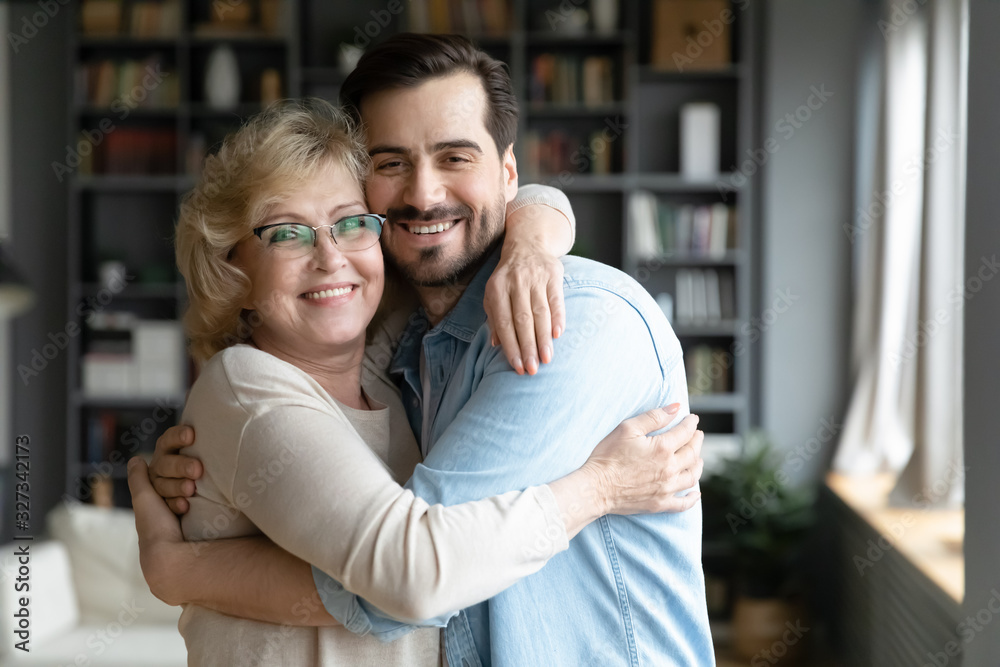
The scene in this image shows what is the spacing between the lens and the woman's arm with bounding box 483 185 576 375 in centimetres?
112

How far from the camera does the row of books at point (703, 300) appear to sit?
505 cm

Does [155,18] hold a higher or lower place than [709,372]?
higher

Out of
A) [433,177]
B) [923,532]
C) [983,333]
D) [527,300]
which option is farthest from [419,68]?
[923,532]

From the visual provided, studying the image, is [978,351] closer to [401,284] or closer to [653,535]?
[653,535]

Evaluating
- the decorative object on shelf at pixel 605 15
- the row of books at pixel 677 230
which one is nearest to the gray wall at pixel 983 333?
the row of books at pixel 677 230

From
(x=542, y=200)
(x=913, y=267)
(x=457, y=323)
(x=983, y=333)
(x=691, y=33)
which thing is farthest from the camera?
(x=691, y=33)

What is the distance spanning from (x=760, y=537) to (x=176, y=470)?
3558 mm

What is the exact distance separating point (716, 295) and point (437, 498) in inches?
167

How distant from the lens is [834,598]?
4398 millimetres

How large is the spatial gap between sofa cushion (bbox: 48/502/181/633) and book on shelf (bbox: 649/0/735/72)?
374cm

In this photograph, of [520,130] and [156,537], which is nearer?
[156,537]

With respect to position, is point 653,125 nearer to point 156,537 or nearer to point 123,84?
point 123,84

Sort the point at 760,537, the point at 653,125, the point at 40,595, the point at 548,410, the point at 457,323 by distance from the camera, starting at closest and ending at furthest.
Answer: the point at 548,410 < the point at 457,323 < the point at 40,595 < the point at 760,537 < the point at 653,125

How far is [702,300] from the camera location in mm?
5066
